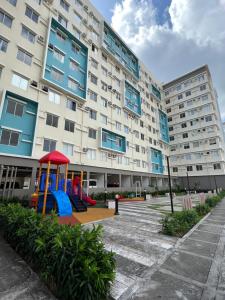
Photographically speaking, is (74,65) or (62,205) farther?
(74,65)

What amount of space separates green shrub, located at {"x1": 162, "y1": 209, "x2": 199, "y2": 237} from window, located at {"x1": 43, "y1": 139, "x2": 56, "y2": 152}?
14089mm

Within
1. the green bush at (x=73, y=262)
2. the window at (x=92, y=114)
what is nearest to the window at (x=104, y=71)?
the window at (x=92, y=114)

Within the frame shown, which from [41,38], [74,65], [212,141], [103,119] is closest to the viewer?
[41,38]

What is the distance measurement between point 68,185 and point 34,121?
781 cm

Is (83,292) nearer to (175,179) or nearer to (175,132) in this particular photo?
(175,179)

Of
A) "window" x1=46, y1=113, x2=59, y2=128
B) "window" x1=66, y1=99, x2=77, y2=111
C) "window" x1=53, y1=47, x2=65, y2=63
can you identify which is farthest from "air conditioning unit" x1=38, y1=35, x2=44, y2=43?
"window" x1=46, y1=113, x2=59, y2=128

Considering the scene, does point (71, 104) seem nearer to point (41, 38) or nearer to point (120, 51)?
point (41, 38)

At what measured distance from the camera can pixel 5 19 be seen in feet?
53.5

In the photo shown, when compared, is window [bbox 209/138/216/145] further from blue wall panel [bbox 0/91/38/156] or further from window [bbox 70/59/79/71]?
blue wall panel [bbox 0/91/38/156]

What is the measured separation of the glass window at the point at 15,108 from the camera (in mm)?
15048

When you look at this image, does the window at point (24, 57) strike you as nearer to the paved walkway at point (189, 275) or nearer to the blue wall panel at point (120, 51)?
the blue wall panel at point (120, 51)

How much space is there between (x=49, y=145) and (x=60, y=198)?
854 cm

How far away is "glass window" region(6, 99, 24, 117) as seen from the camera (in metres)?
15.0

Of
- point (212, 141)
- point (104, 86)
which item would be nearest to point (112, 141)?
point (104, 86)
